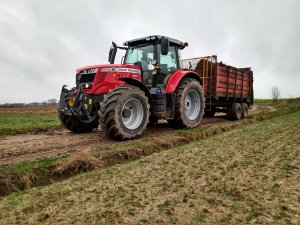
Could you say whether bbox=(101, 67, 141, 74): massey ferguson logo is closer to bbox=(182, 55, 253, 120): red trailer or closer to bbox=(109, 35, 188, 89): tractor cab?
bbox=(109, 35, 188, 89): tractor cab

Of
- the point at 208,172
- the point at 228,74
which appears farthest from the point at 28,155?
the point at 228,74

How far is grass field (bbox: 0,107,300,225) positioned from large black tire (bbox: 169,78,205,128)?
3.85 m

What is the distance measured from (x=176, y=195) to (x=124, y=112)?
453 cm

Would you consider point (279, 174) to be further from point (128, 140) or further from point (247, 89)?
point (247, 89)

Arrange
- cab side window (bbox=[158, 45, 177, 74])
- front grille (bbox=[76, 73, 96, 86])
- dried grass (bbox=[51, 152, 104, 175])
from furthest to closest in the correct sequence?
1. cab side window (bbox=[158, 45, 177, 74])
2. front grille (bbox=[76, 73, 96, 86])
3. dried grass (bbox=[51, 152, 104, 175])

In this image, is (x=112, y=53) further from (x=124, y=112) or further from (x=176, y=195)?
(x=176, y=195)

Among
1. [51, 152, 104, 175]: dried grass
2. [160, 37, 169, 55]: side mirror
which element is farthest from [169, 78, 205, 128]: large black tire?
[51, 152, 104, 175]: dried grass

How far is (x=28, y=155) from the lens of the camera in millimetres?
6406

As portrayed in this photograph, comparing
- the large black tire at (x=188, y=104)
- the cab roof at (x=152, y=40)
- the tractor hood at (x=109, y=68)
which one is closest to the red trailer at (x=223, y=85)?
the large black tire at (x=188, y=104)

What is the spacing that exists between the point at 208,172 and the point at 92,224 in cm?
225

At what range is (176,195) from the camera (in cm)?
Answer: 383

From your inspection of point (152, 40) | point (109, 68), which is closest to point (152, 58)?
point (152, 40)

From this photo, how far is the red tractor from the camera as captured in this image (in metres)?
7.77

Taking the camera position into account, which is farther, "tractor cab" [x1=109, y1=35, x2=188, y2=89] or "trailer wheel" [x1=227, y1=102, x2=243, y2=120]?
"trailer wheel" [x1=227, y1=102, x2=243, y2=120]
